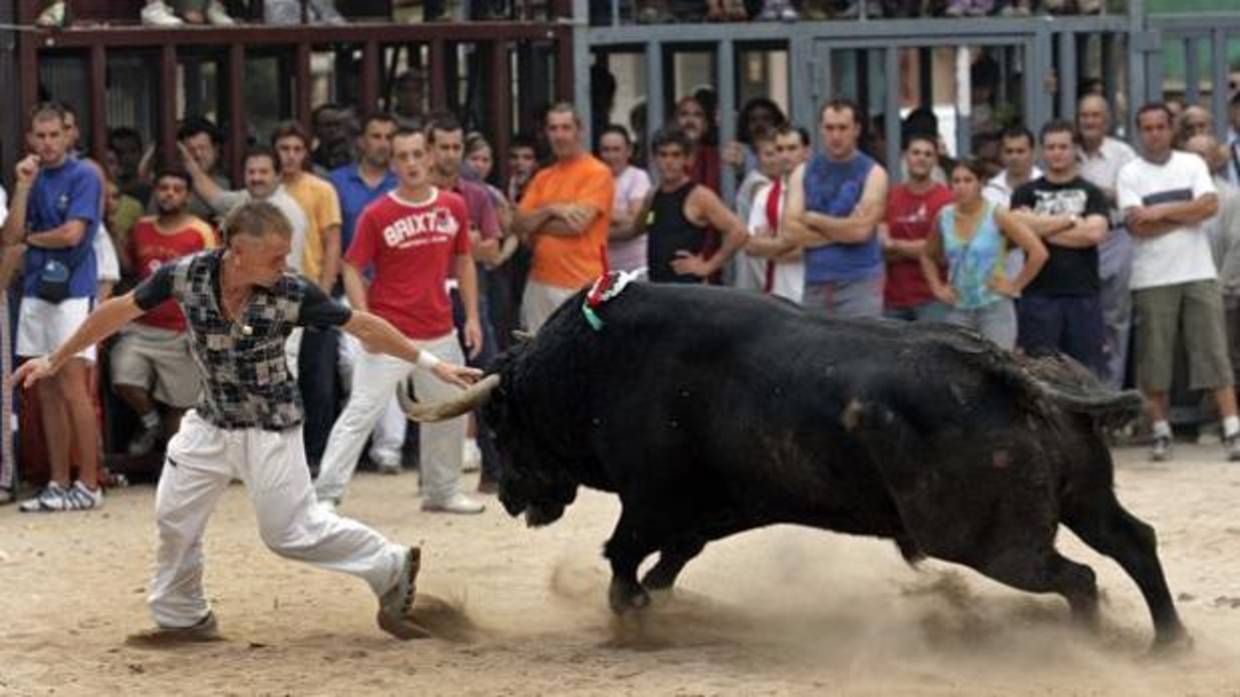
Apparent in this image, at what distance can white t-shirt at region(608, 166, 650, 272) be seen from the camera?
1496 cm

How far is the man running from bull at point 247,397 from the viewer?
896 cm

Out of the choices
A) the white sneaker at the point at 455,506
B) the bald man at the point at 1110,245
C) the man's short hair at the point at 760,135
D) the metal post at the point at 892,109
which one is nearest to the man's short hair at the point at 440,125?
the white sneaker at the point at 455,506

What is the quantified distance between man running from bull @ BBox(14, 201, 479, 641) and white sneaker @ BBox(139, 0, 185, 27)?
5459mm

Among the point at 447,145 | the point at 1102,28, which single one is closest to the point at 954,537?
the point at 447,145

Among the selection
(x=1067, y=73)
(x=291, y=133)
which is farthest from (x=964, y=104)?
(x=291, y=133)

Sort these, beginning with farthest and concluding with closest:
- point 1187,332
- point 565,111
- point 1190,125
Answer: point 1190,125, point 1187,332, point 565,111

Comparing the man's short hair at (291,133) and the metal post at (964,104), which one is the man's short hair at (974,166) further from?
the man's short hair at (291,133)

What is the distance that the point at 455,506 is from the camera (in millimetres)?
12734

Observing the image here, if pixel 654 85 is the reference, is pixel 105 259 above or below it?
below

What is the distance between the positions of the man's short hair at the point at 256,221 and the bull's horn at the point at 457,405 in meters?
0.98

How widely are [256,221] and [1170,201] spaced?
7036 mm

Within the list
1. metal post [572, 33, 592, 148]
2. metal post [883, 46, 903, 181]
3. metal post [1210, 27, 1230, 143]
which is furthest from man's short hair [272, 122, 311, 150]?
metal post [1210, 27, 1230, 143]

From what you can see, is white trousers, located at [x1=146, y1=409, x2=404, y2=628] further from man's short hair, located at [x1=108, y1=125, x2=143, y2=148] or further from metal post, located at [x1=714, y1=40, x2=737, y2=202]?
metal post, located at [x1=714, y1=40, x2=737, y2=202]

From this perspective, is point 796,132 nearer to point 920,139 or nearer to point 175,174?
point 920,139
